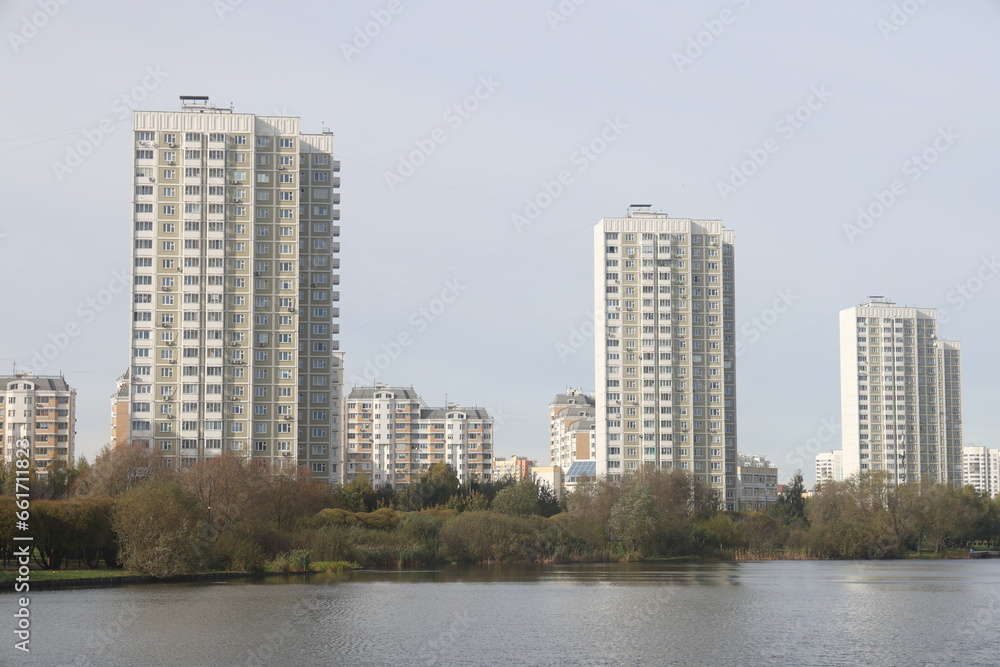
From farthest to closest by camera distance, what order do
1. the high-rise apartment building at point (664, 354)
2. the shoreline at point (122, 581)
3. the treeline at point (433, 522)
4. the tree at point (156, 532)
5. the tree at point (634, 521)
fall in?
the high-rise apartment building at point (664, 354) → the tree at point (634, 521) → the treeline at point (433, 522) → the tree at point (156, 532) → the shoreline at point (122, 581)

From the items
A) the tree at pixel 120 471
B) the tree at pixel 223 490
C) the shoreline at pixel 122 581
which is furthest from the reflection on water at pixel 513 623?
the tree at pixel 120 471

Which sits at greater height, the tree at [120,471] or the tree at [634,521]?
the tree at [120,471]

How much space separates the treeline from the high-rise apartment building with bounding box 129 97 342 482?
10696mm

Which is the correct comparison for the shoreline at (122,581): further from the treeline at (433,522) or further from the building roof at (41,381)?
the building roof at (41,381)

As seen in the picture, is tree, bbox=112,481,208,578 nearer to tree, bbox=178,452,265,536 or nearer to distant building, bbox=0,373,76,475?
tree, bbox=178,452,265,536

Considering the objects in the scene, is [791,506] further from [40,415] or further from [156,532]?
[40,415]

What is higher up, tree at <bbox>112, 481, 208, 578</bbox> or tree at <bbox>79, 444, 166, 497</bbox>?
tree at <bbox>79, 444, 166, 497</bbox>

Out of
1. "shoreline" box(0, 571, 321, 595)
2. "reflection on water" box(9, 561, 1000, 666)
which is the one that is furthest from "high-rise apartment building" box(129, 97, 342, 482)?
"reflection on water" box(9, 561, 1000, 666)

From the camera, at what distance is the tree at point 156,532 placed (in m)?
69.2

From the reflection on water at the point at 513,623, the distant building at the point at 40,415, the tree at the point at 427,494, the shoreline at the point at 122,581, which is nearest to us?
the reflection on water at the point at 513,623

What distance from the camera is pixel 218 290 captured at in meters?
128

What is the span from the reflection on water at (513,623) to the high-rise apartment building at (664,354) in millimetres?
80984

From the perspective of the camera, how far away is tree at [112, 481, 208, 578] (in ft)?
227

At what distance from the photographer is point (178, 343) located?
5027 inches
